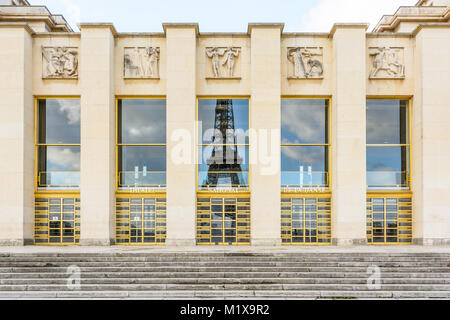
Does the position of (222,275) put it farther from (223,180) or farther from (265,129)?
(265,129)

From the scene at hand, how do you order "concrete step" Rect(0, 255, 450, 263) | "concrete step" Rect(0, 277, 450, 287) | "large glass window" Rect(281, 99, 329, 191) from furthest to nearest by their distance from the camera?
"large glass window" Rect(281, 99, 329, 191), "concrete step" Rect(0, 255, 450, 263), "concrete step" Rect(0, 277, 450, 287)

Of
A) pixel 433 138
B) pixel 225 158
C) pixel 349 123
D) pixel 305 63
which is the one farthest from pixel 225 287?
pixel 433 138

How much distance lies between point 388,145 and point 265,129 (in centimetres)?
637

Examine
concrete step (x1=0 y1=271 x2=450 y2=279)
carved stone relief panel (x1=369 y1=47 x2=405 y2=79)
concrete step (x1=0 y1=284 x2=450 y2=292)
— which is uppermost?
carved stone relief panel (x1=369 y1=47 x2=405 y2=79)

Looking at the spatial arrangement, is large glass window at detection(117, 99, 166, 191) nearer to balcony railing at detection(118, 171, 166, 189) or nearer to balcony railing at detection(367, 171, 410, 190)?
balcony railing at detection(118, 171, 166, 189)

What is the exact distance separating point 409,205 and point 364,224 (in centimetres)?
283

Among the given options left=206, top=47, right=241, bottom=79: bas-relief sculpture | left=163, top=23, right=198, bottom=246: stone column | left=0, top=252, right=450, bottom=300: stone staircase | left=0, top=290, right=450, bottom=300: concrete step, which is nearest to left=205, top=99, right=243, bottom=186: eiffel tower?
left=163, top=23, right=198, bottom=246: stone column

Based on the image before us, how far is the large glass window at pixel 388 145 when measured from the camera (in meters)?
25.6

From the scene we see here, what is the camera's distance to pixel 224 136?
83.8 feet

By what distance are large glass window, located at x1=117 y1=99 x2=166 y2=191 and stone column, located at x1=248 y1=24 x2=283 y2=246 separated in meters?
4.61

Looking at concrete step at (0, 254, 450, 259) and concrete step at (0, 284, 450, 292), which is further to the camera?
concrete step at (0, 254, 450, 259)

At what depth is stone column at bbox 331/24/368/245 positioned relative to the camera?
24531 mm

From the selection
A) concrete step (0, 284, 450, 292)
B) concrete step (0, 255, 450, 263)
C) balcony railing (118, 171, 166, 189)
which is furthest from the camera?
balcony railing (118, 171, 166, 189)
